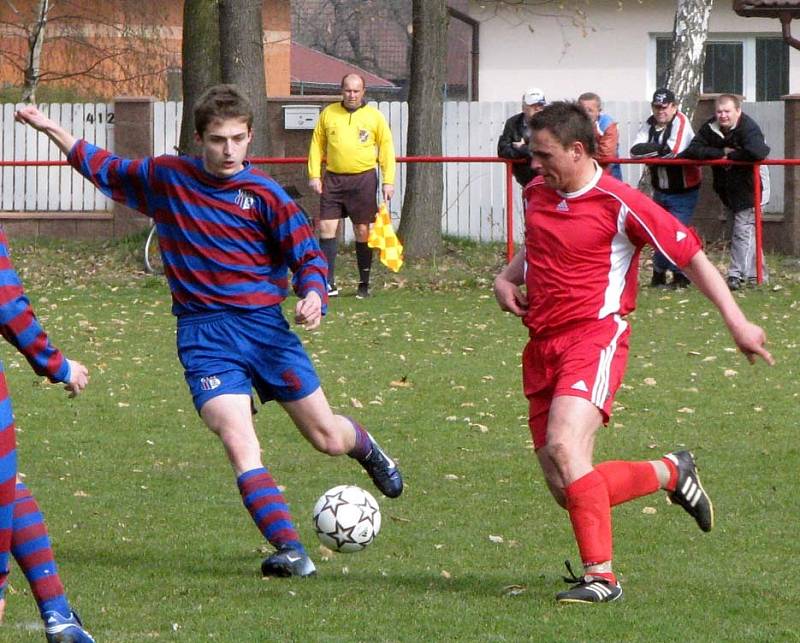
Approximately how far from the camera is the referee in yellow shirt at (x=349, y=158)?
15047 mm

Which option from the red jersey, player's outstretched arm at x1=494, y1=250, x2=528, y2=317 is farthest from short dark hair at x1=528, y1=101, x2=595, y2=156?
player's outstretched arm at x1=494, y1=250, x2=528, y2=317

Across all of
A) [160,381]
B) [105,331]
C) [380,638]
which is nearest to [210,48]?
[105,331]

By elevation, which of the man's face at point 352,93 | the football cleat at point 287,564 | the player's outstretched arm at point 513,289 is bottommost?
the football cleat at point 287,564

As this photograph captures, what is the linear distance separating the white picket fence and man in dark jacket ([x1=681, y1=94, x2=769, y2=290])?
4.30 meters

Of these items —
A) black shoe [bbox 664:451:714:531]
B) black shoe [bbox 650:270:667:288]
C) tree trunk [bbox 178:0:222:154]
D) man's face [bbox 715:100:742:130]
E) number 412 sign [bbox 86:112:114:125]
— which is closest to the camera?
black shoe [bbox 664:451:714:531]

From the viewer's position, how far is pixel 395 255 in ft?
52.6

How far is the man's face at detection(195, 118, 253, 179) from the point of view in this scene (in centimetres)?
588

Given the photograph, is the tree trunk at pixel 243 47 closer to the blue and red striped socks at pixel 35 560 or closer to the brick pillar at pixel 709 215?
the brick pillar at pixel 709 215

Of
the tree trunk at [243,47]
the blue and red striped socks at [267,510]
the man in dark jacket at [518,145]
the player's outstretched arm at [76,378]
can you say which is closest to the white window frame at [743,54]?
the tree trunk at [243,47]

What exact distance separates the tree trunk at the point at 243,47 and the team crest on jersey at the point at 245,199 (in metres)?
11.7

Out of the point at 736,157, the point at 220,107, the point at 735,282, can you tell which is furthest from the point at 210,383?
the point at 735,282

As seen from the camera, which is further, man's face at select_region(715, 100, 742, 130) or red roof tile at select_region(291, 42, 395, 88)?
red roof tile at select_region(291, 42, 395, 88)

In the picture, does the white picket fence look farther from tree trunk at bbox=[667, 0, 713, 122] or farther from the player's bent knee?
the player's bent knee

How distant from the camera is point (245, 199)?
6.03 metres
